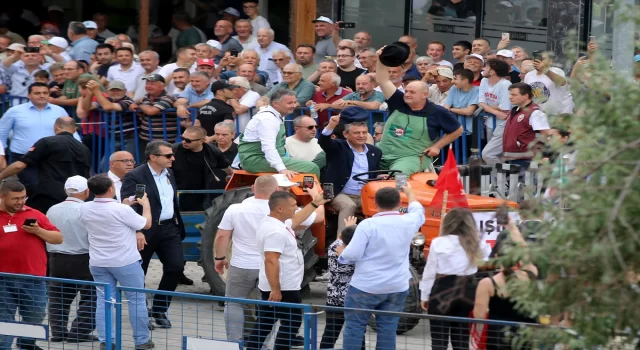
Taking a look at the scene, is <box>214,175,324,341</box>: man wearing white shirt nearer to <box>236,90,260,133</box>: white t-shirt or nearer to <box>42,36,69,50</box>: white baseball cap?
<box>236,90,260,133</box>: white t-shirt

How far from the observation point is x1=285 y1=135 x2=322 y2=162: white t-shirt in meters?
11.5

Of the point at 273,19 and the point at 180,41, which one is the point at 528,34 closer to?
the point at 273,19

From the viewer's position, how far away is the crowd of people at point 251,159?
8.81m

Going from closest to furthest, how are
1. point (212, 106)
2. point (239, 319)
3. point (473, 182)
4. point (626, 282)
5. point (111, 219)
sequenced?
1. point (626, 282)
2. point (239, 319)
3. point (111, 219)
4. point (473, 182)
5. point (212, 106)

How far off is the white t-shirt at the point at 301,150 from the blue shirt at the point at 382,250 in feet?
8.97

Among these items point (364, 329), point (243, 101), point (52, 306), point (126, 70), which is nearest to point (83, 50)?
point (126, 70)

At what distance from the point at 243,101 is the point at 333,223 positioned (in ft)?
10.6

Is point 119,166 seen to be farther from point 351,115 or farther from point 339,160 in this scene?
point 351,115

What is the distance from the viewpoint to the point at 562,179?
4.77 metres

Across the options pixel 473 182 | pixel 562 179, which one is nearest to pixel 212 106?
pixel 473 182

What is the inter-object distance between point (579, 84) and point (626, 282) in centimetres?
79

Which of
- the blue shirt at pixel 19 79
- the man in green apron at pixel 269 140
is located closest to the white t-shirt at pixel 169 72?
the blue shirt at pixel 19 79

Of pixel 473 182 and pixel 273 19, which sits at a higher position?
pixel 273 19

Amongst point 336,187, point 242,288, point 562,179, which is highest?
point 562,179
